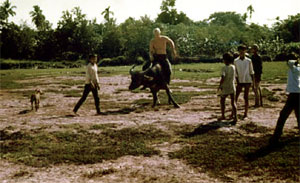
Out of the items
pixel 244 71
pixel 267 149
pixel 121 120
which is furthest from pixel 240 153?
pixel 121 120

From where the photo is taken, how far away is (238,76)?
873cm

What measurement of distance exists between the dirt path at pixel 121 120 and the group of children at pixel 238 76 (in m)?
0.57

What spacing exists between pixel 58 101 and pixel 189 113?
599cm

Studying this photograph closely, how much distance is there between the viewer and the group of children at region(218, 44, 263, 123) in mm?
7984

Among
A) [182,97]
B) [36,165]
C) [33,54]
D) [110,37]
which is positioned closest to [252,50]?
[182,97]

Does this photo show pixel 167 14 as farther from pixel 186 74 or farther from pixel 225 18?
pixel 186 74

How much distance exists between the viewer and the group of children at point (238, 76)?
7.98 m

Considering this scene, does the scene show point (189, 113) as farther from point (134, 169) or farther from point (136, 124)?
point (134, 169)

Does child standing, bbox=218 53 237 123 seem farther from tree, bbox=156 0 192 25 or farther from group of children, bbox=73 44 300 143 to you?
tree, bbox=156 0 192 25

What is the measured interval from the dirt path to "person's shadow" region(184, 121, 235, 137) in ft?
0.94

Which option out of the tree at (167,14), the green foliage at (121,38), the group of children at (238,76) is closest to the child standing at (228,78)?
the group of children at (238,76)

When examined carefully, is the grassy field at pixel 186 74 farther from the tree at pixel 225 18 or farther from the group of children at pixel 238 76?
the tree at pixel 225 18

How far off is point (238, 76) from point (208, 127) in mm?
1880

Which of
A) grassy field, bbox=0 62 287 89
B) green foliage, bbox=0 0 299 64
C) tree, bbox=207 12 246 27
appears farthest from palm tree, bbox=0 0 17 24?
tree, bbox=207 12 246 27
